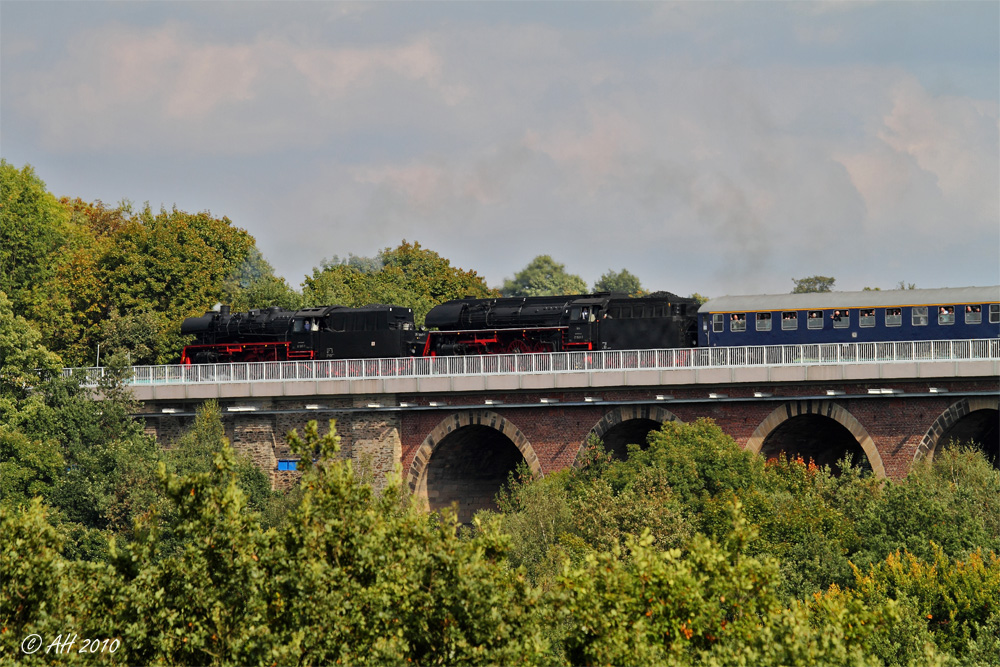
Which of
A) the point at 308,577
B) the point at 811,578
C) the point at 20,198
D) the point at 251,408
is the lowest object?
the point at 811,578

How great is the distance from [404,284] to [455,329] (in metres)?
37.5

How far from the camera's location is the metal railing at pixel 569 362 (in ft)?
162

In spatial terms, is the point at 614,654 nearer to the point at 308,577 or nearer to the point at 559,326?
the point at 308,577

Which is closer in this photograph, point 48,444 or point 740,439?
point 740,439

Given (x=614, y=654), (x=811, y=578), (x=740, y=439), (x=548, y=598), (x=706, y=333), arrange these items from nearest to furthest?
(x=614, y=654) → (x=548, y=598) → (x=811, y=578) → (x=740, y=439) → (x=706, y=333)

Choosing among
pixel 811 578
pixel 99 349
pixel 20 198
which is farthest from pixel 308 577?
pixel 20 198

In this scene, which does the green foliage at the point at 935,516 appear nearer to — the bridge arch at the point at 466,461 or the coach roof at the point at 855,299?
the coach roof at the point at 855,299

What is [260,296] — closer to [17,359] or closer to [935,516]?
[17,359]

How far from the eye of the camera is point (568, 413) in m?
56.2

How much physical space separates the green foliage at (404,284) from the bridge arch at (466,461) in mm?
23745

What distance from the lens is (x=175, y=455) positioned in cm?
5850

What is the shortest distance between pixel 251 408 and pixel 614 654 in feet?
135

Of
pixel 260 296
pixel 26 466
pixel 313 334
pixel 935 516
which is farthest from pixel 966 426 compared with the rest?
pixel 260 296

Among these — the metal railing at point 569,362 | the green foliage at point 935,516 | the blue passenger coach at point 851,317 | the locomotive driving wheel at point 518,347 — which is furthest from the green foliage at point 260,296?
the green foliage at point 935,516
